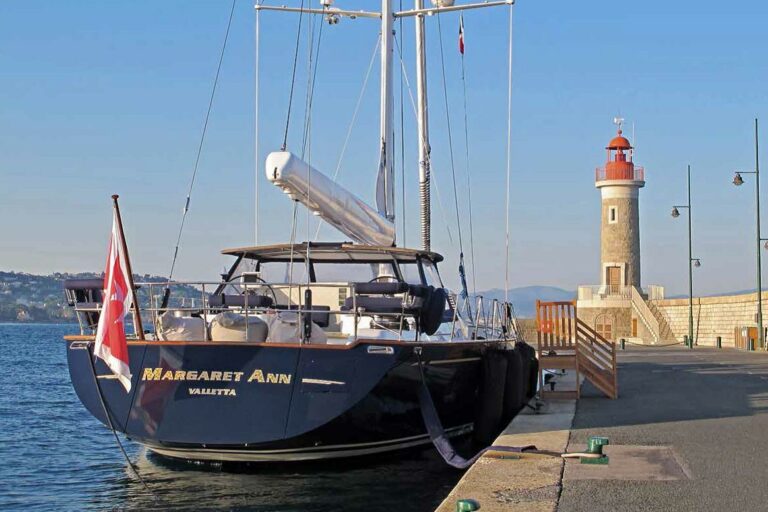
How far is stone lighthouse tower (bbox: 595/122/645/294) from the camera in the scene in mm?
63188

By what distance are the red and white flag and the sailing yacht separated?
2.13 ft

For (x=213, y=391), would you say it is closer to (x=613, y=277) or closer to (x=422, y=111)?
(x=422, y=111)

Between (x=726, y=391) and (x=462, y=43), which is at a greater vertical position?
(x=462, y=43)

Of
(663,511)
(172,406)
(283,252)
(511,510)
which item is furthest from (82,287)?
(663,511)

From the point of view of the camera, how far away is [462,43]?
23.1m

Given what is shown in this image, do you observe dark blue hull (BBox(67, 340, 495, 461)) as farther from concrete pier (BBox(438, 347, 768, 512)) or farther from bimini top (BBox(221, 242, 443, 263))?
bimini top (BBox(221, 242, 443, 263))

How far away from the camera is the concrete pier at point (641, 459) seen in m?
8.42

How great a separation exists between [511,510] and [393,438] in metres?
4.37

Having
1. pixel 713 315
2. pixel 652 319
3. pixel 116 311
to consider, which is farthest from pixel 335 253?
pixel 652 319

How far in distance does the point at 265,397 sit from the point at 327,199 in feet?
9.57

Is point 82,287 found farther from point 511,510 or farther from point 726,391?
point 726,391

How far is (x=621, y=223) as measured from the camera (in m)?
63.2

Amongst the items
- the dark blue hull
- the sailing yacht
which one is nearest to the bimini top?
the sailing yacht

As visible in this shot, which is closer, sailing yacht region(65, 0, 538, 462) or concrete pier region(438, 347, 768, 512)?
concrete pier region(438, 347, 768, 512)
